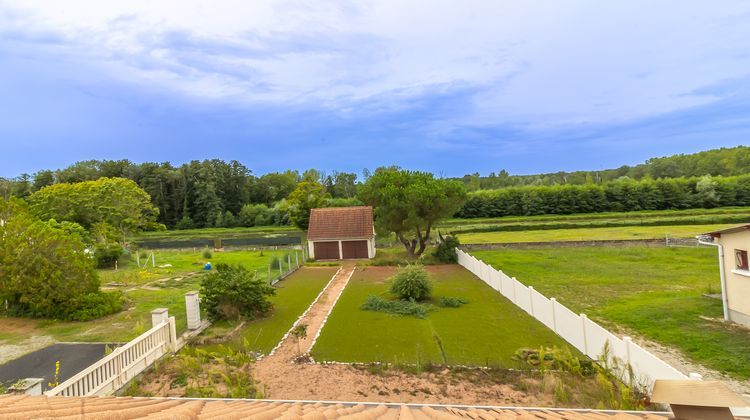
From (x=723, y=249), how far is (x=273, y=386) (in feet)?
38.4

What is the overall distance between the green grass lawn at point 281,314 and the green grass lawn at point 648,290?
8.96 meters

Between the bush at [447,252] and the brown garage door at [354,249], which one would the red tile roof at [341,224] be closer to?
the brown garage door at [354,249]

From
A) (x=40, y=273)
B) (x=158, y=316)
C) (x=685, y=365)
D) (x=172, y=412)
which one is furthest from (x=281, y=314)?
(x=685, y=365)

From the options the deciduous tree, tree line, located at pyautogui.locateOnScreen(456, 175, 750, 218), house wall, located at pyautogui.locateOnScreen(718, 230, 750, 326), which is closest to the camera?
house wall, located at pyautogui.locateOnScreen(718, 230, 750, 326)

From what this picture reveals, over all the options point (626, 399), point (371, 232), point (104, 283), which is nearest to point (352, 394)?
point (626, 399)

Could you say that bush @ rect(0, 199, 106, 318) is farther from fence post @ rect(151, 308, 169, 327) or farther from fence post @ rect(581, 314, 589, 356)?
fence post @ rect(581, 314, 589, 356)

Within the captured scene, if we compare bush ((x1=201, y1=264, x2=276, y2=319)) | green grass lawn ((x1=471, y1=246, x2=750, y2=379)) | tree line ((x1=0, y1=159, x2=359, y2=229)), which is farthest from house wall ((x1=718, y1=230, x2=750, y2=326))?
tree line ((x1=0, y1=159, x2=359, y2=229))

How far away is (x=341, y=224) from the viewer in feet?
90.9

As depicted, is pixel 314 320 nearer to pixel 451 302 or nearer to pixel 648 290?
pixel 451 302

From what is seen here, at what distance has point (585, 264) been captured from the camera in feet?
67.3

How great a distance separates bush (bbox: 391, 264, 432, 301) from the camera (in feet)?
45.8

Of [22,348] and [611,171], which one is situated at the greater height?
[611,171]

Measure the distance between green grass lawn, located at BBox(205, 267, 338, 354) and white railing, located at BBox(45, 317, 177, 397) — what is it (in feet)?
3.80

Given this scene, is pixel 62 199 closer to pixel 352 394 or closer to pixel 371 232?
pixel 371 232
